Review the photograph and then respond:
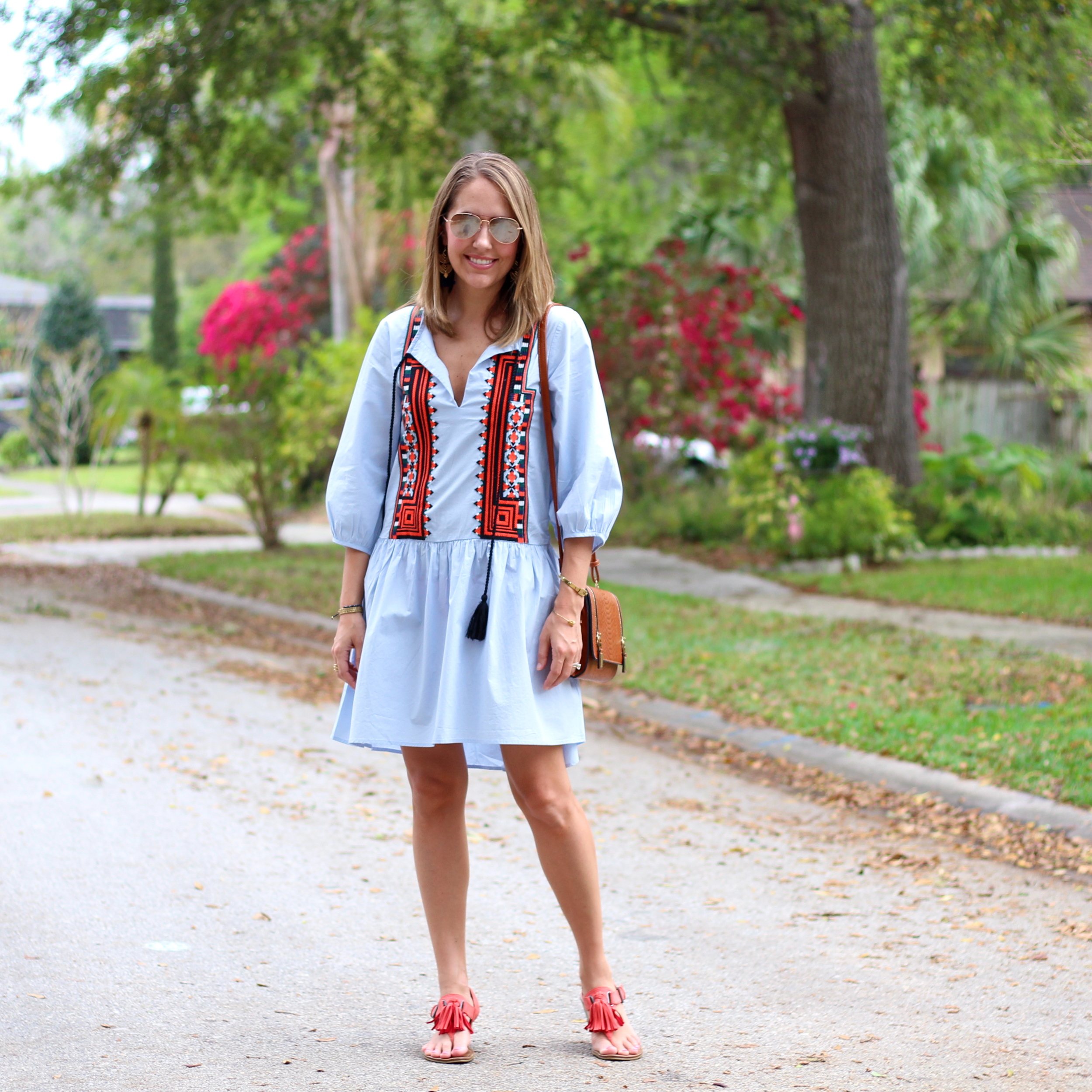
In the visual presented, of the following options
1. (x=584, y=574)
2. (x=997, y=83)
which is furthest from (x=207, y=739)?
(x=997, y=83)

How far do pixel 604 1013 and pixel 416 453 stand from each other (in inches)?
53.8

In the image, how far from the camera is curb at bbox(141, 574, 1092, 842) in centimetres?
529

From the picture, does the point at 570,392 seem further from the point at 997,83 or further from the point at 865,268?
the point at 997,83

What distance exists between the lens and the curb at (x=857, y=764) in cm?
529

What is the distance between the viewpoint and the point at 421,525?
312cm

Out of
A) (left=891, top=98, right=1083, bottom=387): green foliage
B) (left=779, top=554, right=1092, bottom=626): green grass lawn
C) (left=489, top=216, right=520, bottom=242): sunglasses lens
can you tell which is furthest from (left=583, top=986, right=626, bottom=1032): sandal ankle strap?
(left=891, top=98, right=1083, bottom=387): green foliage

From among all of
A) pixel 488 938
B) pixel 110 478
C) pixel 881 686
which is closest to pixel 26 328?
pixel 110 478

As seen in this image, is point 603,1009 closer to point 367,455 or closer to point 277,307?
point 367,455

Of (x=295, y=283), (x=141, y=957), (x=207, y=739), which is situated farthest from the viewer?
(x=295, y=283)

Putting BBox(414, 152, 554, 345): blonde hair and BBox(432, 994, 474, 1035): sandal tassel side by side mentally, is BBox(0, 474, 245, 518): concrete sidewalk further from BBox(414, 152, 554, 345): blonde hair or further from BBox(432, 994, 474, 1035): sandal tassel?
BBox(432, 994, 474, 1035): sandal tassel

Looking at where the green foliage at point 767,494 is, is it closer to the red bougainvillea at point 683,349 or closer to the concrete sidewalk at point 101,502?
the red bougainvillea at point 683,349

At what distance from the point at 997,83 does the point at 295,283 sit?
15.6 meters

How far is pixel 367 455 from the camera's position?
3.24 m

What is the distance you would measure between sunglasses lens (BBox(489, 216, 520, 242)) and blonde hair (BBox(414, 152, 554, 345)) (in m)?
0.03
